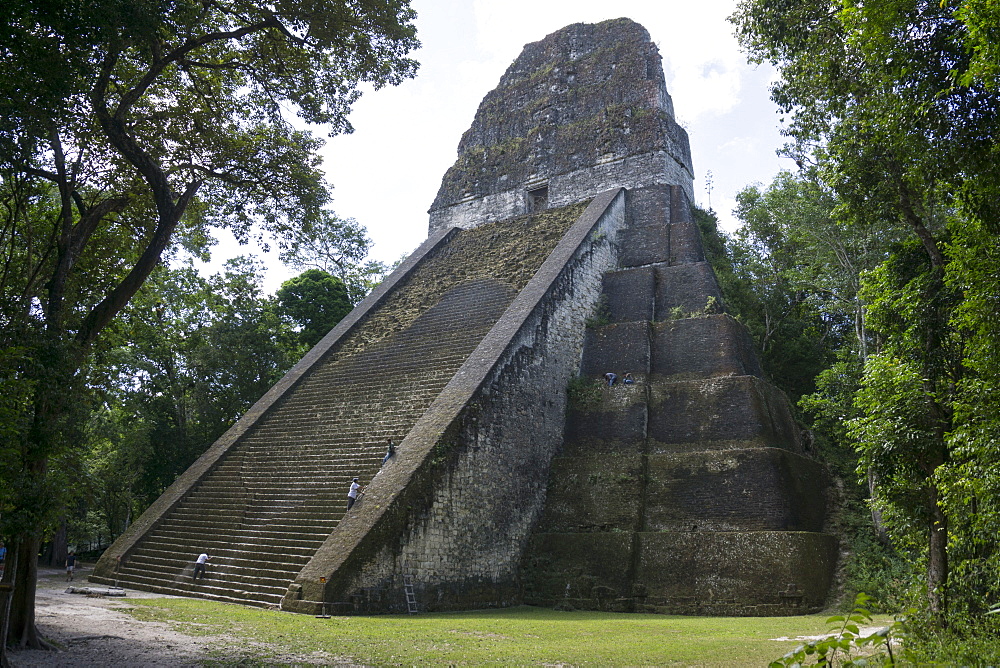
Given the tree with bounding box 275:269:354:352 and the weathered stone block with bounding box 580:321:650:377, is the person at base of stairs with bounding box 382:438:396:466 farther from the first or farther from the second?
the tree with bounding box 275:269:354:352

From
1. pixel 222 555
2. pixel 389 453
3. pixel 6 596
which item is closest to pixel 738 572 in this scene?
pixel 389 453

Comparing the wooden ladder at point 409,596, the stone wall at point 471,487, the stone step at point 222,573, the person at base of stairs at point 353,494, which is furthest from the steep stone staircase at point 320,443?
the wooden ladder at point 409,596

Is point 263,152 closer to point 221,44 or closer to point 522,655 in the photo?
point 221,44

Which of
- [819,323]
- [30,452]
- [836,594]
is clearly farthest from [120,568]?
[819,323]

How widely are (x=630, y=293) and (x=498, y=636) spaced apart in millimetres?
9632

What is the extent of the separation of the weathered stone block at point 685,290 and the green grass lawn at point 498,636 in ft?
22.7

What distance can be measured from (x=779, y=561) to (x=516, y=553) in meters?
3.79

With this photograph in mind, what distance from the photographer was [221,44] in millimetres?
8008

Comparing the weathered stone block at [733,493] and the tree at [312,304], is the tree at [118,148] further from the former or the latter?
the tree at [312,304]

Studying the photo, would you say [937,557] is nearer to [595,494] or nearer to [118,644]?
[595,494]

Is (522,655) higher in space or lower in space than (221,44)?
lower

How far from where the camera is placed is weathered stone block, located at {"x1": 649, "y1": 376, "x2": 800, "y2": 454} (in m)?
11.1

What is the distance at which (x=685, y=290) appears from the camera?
14789 millimetres

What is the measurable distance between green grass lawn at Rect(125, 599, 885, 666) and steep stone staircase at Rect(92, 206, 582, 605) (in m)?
1.16
